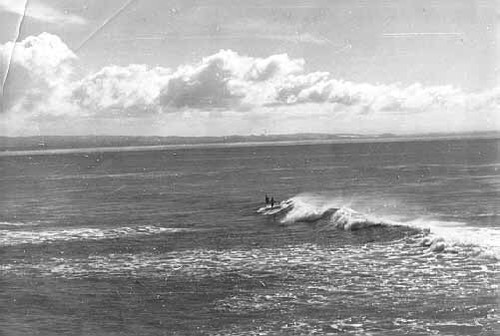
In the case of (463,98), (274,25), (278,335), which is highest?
(274,25)

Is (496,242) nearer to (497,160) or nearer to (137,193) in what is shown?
(137,193)

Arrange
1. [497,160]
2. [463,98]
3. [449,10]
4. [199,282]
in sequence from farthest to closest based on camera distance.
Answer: [497,160] < [463,98] < [449,10] < [199,282]

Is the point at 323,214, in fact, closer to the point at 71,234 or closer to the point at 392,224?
the point at 392,224

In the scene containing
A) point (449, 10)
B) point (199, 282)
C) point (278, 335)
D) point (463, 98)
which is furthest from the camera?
point (463, 98)

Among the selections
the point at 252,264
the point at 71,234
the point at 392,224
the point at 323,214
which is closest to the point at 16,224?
the point at 71,234

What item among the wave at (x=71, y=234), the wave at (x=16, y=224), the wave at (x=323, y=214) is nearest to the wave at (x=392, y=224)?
the wave at (x=323, y=214)

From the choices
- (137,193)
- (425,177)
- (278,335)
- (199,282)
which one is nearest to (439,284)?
(278,335)
